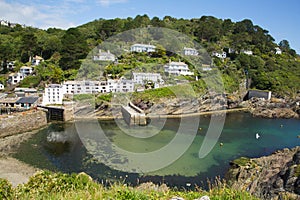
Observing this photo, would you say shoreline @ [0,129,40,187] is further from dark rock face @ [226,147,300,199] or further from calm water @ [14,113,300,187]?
dark rock face @ [226,147,300,199]

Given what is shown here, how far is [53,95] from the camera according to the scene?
89.0 ft

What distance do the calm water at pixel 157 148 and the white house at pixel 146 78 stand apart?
344 inches

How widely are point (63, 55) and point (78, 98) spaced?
12.2m

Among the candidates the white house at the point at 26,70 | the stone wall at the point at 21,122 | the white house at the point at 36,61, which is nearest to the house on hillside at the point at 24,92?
the white house at the point at 26,70

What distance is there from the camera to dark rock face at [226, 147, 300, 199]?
980cm

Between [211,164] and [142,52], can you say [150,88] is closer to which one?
[142,52]

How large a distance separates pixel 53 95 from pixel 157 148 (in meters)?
15.7

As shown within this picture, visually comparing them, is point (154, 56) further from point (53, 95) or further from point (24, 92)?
point (24, 92)

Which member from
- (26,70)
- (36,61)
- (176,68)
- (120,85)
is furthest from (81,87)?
(36,61)

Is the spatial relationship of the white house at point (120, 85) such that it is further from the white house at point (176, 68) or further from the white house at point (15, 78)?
the white house at point (15, 78)

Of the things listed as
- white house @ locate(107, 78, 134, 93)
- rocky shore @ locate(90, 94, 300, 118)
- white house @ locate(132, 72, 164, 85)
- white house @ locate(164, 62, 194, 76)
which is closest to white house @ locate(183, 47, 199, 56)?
white house @ locate(164, 62, 194, 76)

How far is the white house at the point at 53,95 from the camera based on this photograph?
26.7 m

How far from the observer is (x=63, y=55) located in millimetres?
36812

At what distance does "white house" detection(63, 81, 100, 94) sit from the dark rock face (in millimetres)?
19903
